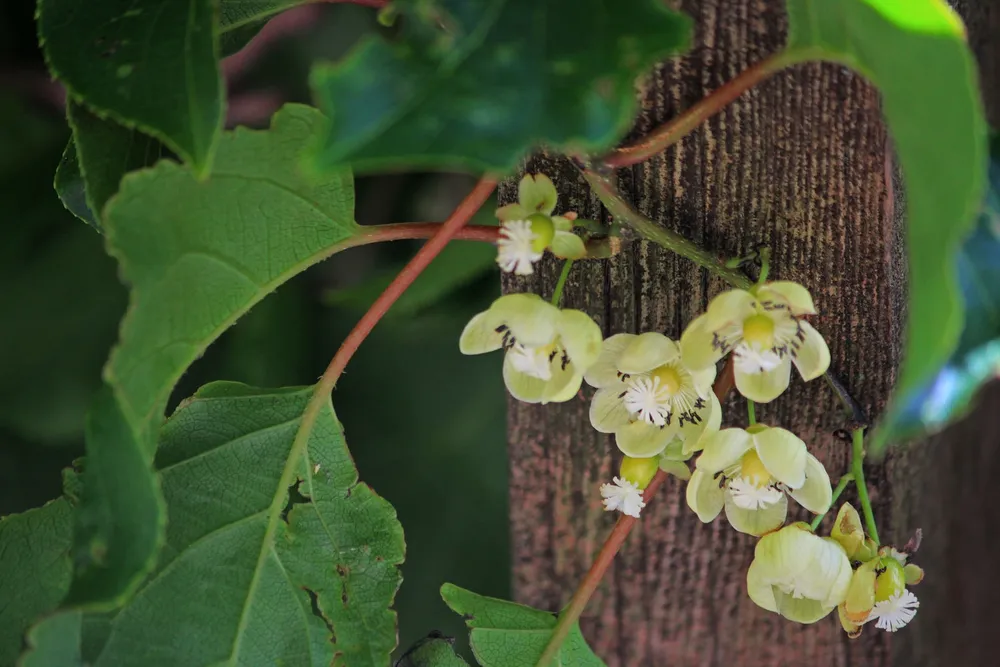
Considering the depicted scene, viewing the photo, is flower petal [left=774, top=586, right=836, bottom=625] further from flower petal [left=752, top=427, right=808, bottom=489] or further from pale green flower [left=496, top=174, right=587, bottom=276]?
pale green flower [left=496, top=174, right=587, bottom=276]

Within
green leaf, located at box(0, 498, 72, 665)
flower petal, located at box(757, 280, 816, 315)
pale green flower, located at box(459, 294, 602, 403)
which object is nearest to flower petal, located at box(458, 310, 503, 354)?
pale green flower, located at box(459, 294, 602, 403)

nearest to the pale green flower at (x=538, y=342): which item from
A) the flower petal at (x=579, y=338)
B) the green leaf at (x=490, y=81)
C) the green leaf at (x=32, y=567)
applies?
the flower petal at (x=579, y=338)

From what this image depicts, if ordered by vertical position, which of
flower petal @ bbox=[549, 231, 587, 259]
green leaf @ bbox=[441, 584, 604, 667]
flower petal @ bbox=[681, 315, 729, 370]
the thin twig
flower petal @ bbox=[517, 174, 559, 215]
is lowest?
green leaf @ bbox=[441, 584, 604, 667]

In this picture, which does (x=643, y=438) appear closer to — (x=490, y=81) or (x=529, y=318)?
(x=529, y=318)

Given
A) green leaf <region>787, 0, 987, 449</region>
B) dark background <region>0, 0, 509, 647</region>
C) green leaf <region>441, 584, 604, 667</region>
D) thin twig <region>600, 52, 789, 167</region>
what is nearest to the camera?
green leaf <region>787, 0, 987, 449</region>

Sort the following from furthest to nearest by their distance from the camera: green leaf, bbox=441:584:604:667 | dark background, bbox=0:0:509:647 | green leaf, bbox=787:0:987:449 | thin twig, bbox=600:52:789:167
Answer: dark background, bbox=0:0:509:647
green leaf, bbox=441:584:604:667
thin twig, bbox=600:52:789:167
green leaf, bbox=787:0:987:449

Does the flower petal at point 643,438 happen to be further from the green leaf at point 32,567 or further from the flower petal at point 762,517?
the green leaf at point 32,567

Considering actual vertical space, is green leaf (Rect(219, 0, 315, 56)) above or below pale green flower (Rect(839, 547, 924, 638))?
above
